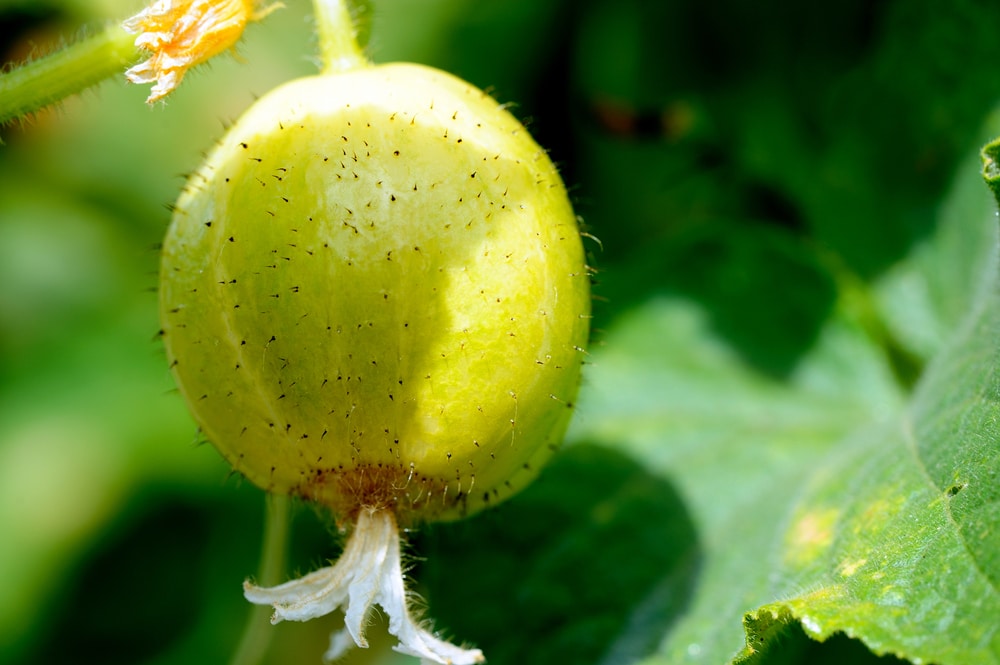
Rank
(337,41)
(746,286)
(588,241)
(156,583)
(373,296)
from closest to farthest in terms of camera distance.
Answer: (373,296), (337,41), (588,241), (746,286), (156,583)

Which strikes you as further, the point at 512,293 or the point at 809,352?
the point at 809,352

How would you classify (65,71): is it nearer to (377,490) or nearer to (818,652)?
(377,490)

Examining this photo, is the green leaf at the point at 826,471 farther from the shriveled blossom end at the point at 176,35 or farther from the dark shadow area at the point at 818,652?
the shriveled blossom end at the point at 176,35

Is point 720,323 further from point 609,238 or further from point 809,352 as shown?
point 609,238

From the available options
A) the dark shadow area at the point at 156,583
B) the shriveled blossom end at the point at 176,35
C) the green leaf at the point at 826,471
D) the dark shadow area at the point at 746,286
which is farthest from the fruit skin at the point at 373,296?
the dark shadow area at the point at 156,583

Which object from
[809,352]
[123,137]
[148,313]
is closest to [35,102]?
[809,352]

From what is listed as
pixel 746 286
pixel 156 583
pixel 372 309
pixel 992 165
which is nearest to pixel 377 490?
pixel 372 309

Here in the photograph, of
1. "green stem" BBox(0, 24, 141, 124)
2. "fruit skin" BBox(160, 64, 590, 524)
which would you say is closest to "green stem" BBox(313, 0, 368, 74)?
"fruit skin" BBox(160, 64, 590, 524)
